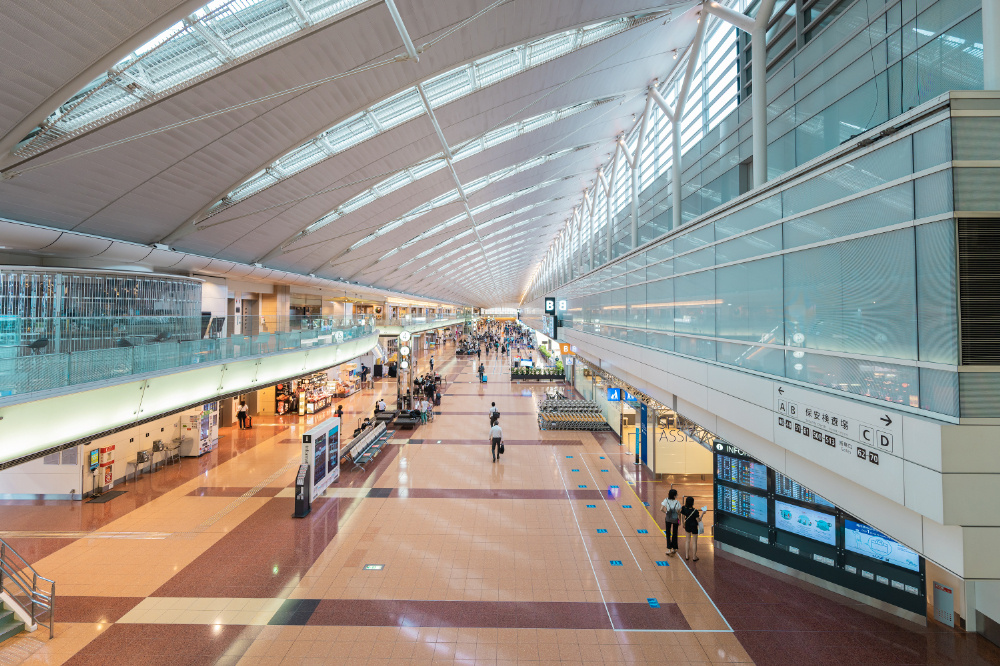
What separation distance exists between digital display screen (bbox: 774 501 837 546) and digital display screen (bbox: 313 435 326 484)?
9.40m

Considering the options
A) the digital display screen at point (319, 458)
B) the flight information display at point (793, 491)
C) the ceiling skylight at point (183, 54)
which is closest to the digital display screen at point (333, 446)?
the digital display screen at point (319, 458)

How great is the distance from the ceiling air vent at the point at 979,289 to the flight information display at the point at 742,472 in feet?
19.7

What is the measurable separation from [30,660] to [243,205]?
10692 millimetres

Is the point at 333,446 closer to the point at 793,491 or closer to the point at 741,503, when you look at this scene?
the point at 741,503

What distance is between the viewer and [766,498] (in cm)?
823

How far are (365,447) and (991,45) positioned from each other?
14470 millimetres

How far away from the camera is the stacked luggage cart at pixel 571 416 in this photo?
18.1 meters

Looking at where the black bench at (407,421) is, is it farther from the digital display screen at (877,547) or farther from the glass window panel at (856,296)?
the glass window panel at (856,296)

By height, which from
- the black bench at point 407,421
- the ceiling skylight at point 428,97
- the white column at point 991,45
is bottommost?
the black bench at point 407,421

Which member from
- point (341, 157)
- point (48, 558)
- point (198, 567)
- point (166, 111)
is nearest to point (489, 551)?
point (198, 567)

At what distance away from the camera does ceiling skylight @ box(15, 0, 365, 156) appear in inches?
276

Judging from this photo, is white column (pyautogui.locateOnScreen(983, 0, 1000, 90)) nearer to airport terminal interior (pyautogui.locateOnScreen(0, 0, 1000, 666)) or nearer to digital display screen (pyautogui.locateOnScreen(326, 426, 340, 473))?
airport terminal interior (pyautogui.locateOnScreen(0, 0, 1000, 666))

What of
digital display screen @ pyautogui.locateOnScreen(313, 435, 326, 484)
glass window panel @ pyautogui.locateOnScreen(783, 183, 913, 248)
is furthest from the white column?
digital display screen @ pyautogui.locateOnScreen(313, 435, 326, 484)

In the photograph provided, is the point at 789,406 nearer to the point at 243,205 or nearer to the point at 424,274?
the point at 243,205
